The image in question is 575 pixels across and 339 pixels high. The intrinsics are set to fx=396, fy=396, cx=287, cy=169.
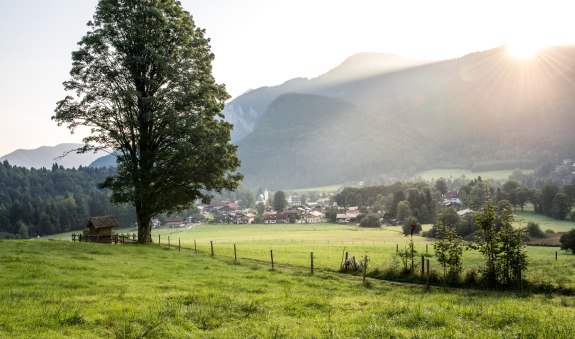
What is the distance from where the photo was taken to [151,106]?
135 feet

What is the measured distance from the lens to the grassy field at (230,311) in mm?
12047

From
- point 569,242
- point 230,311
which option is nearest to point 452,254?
point 230,311

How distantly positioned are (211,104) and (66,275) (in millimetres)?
24376

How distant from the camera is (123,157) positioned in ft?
137

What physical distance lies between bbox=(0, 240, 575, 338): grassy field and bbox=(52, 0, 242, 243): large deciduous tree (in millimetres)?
17652

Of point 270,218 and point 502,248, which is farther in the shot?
point 270,218

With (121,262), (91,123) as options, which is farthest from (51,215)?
(121,262)

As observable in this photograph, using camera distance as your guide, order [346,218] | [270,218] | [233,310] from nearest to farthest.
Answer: [233,310] < [346,218] < [270,218]

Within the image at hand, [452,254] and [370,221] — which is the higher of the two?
[452,254]

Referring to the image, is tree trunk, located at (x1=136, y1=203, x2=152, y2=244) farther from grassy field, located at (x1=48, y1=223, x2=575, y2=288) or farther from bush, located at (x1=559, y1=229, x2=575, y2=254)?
bush, located at (x1=559, y1=229, x2=575, y2=254)

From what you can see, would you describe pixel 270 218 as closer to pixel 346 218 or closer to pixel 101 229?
pixel 346 218

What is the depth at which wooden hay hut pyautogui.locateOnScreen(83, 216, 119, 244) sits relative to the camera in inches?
2117

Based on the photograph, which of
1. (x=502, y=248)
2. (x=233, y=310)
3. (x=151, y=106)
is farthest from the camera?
(x=151, y=106)

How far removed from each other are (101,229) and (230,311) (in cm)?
4683
